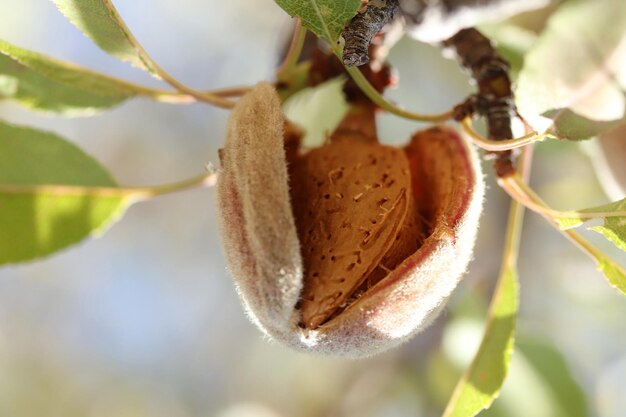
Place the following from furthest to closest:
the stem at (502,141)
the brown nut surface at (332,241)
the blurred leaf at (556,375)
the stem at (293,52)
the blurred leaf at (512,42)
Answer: the blurred leaf at (556,375)
the blurred leaf at (512,42)
the stem at (293,52)
the stem at (502,141)
the brown nut surface at (332,241)

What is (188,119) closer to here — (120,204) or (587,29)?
(120,204)

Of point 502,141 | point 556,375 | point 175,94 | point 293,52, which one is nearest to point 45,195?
point 175,94

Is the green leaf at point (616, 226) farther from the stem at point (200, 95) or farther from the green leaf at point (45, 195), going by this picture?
the green leaf at point (45, 195)

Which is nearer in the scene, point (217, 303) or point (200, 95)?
point (200, 95)

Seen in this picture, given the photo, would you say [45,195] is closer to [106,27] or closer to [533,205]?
[106,27]

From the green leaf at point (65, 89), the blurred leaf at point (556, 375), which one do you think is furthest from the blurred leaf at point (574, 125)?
the blurred leaf at point (556, 375)
